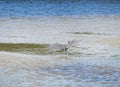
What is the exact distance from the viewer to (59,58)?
52.1 feet

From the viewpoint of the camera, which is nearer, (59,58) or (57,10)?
(59,58)

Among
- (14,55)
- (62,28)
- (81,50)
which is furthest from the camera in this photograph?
(62,28)

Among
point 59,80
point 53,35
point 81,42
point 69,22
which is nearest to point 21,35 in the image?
point 53,35

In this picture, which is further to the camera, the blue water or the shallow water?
the blue water

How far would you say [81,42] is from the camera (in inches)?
774

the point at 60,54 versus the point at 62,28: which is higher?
the point at 60,54

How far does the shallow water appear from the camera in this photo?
485 inches

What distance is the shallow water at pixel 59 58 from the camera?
40.4ft

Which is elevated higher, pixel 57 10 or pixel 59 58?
pixel 59 58

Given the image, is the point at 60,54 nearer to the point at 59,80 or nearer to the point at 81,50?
the point at 81,50

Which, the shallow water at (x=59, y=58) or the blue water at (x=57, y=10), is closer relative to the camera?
the shallow water at (x=59, y=58)

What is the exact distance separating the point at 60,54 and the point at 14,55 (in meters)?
1.40

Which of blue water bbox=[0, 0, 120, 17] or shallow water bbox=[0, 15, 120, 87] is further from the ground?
shallow water bbox=[0, 15, 120, 87]

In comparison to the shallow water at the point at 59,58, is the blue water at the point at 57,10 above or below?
below
